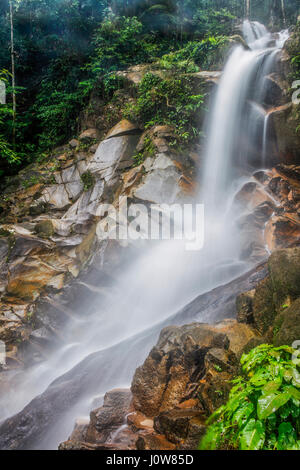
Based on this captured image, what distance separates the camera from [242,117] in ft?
33.2

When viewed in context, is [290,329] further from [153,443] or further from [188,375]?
[153,443]

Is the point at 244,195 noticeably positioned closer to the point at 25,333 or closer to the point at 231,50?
the point at 231,50

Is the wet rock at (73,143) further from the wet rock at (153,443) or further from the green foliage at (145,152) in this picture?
the wet rock at (153,443)

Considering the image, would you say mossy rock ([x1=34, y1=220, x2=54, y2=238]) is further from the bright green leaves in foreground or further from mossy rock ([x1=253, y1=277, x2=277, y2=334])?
the bright green leaves in foreground

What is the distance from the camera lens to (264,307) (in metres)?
3.92

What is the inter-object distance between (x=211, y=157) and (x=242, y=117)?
178cm

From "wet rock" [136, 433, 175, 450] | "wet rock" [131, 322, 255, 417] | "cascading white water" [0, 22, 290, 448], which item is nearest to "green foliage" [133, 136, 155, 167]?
"cascading white water" [0, 22, 290, 448]

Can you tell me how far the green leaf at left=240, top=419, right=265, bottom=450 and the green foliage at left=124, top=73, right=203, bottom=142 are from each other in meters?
9.41

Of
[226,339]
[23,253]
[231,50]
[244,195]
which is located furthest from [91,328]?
[231,50]

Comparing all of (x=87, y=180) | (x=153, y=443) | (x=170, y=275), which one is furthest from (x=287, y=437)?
(x=87, y=180)

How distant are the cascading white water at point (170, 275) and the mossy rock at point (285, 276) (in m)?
3.01

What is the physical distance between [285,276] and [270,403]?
2254 mm

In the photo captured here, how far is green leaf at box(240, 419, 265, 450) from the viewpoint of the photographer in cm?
170

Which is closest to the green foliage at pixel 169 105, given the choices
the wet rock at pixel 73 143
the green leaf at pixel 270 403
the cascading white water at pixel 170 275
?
the cascading white water at pixel 170 275
